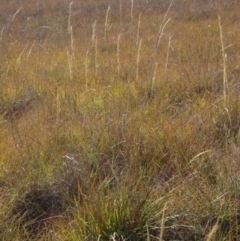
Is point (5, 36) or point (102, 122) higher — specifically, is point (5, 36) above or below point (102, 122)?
below

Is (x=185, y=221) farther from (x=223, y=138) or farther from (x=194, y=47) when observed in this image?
(x=194, y=47)

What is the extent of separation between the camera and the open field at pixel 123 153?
1732mm

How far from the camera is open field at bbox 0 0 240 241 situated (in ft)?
5.68

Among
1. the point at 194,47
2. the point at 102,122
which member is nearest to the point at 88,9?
the point at 194,47

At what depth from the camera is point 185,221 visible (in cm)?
177

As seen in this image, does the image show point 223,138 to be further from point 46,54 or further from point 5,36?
point 5,36

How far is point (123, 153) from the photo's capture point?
2.37m

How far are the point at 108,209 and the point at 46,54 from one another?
4374 mm

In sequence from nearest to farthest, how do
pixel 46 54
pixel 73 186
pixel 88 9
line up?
pixel 73 186, pixel 46 54, pixel 88 9

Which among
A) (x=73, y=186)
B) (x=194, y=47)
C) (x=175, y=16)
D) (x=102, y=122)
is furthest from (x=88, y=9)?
(x=73, y=186)

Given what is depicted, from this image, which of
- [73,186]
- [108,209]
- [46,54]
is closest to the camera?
[108,209]

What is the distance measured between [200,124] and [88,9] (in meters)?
7.14

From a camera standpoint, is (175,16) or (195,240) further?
(175,16)

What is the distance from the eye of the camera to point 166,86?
11.9 feet
